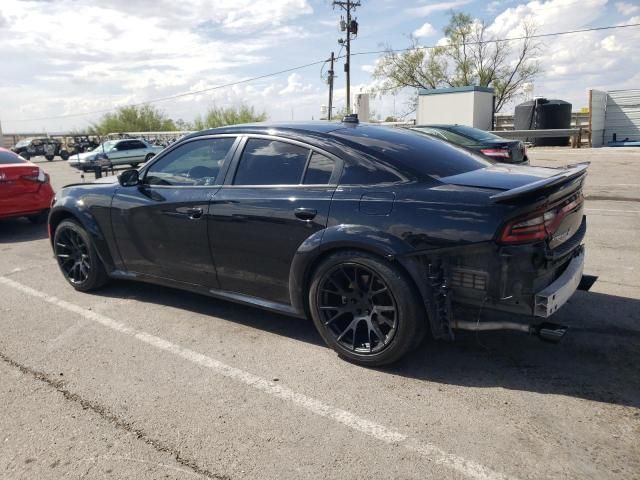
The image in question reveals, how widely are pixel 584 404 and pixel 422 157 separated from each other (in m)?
1.78

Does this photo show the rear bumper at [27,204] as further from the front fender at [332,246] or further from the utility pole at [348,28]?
the utility pole at [348,28]

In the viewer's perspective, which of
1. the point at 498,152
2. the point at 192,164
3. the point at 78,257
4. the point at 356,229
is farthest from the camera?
the point at 498,152

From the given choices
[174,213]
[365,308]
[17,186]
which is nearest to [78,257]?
[174,213]

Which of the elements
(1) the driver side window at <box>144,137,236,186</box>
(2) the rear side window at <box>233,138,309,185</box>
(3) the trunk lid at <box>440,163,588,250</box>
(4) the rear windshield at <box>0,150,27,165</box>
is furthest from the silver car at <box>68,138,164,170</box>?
(3) the trunk lid at <box>440,163,588,250</box>

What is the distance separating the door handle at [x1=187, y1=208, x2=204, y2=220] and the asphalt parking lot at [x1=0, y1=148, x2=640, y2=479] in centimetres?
89

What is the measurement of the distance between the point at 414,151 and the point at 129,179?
2.52 m

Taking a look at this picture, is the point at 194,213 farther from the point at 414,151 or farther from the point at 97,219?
the point at 414,151

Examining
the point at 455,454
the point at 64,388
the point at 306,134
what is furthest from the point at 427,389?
the point at 64,388

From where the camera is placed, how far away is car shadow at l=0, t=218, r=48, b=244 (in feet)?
26.3

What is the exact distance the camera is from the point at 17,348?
12.8 ft

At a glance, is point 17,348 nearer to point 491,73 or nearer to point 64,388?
point 64,388

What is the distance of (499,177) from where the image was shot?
11.0 feet

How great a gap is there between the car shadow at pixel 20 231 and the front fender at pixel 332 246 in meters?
6.02

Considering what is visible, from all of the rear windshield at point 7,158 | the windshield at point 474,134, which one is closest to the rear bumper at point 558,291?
the windshield at point 474,134
